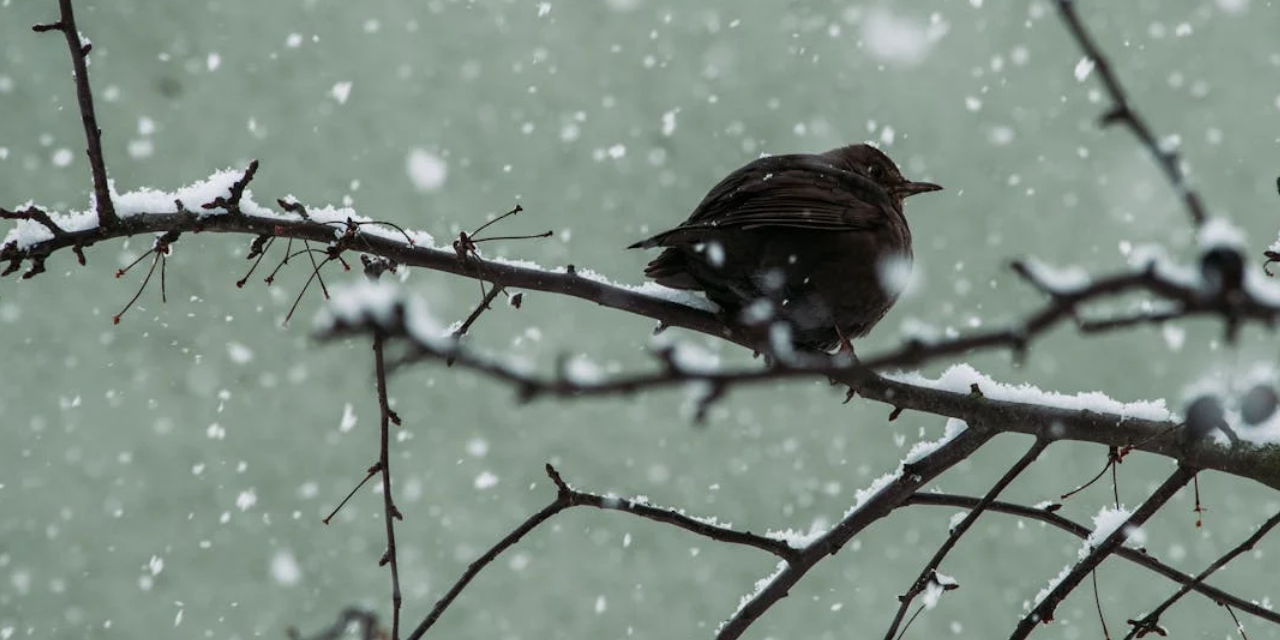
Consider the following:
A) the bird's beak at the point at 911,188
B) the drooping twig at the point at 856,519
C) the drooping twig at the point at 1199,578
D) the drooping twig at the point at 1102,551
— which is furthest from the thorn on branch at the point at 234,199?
the bird's beak at the point at 911,188

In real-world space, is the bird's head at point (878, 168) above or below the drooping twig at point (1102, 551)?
above

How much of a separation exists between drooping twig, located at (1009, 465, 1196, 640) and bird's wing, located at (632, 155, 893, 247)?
4.15 ft

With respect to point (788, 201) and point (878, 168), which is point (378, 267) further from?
point (878, 168)

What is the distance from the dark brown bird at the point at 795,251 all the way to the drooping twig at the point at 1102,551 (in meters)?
0.95

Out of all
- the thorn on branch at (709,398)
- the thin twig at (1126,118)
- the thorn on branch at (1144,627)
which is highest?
the thorn on branch at (1144,627)

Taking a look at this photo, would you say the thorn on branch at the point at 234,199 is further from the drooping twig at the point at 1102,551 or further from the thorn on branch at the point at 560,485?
the drooping twig at the point at 1102,551

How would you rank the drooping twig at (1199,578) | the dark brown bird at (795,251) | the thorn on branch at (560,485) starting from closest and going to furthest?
the drooping twig at (1199,578), the thorn on branch at (560,485), the dark brown bird at (795,251)

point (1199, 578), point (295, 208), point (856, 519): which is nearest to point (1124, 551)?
point (1199, 578)

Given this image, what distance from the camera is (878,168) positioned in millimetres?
4371

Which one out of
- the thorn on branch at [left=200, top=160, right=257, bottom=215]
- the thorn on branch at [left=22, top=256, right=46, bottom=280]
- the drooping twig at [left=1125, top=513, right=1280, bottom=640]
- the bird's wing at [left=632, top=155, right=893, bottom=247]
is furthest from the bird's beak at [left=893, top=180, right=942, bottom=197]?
the thorn on branch at [left=22, top=256, right=46, bottom=280]

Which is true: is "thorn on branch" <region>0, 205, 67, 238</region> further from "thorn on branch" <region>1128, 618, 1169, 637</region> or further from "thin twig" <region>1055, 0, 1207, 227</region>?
"thorn on branch" <region>1128, 618, 1169, 637</region>

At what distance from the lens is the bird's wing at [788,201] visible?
314cm

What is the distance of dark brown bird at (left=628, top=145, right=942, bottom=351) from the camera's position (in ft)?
10.2

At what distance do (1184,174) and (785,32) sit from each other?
29.7 m
